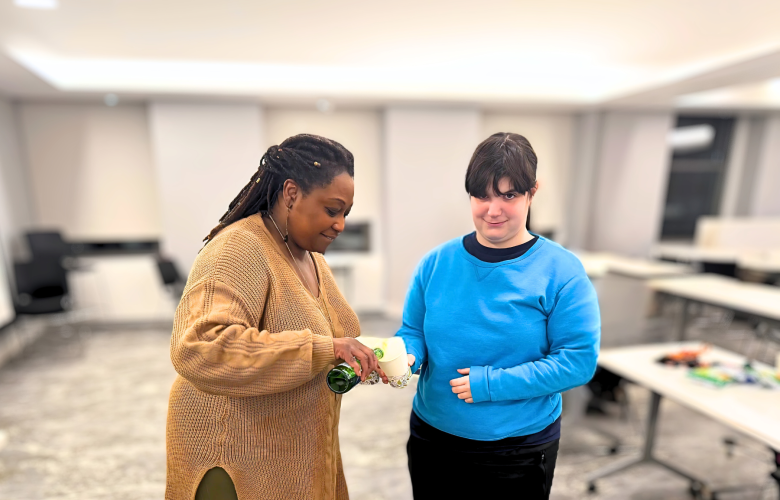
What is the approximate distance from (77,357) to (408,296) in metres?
4.38

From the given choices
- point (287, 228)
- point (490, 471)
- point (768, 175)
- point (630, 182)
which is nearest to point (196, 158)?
point (287, 228)

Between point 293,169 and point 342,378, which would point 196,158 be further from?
point 342,378

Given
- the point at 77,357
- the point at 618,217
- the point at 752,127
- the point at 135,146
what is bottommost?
the point at 77,357

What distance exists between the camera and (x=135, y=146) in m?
5.12

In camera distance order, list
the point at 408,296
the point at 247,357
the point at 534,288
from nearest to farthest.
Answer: the point at 247,357 → the point at 534,288 → the point at 408,296

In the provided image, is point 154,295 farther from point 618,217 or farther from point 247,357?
point 618,217

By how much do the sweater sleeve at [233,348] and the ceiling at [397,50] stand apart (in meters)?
2.58

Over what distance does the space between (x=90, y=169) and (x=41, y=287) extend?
4.96 ft

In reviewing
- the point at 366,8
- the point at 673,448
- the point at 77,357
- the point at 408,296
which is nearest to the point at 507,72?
the point at 366,8

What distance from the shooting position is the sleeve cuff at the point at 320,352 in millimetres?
895

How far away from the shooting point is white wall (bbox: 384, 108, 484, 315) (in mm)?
5133

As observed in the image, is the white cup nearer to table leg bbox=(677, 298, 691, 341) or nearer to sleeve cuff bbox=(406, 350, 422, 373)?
sleeve cuff bbox=(406, 350, 422, 373)

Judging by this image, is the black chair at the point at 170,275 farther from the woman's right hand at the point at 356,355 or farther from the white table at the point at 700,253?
the white table at the point at 700,253

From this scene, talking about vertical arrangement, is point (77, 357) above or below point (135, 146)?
below
